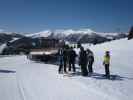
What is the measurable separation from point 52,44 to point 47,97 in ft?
62.7

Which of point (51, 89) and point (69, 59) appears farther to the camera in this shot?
point (69, 59)

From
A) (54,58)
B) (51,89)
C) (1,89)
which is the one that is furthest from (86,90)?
(54,58)

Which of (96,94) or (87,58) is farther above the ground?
(87,58)

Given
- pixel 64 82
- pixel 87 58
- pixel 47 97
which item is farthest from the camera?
pixel 87 58

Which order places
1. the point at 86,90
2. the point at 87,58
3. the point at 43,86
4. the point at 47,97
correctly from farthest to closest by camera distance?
the point at 87,58 < the point at 43,86 < the point at 86,90 < the point at 47,97

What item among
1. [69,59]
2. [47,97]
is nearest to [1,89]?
[47,97]

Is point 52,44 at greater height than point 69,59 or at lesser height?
greater

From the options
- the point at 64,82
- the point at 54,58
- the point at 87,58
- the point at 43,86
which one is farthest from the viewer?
the point at 54,58

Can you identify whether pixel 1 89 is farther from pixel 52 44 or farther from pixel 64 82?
pixel 52 44

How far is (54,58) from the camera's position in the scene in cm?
2348

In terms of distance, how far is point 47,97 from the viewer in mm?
8508

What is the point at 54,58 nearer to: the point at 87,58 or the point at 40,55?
the point at 40,55

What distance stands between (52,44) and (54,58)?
168 inches

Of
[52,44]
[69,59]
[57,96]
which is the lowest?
[57,96]
